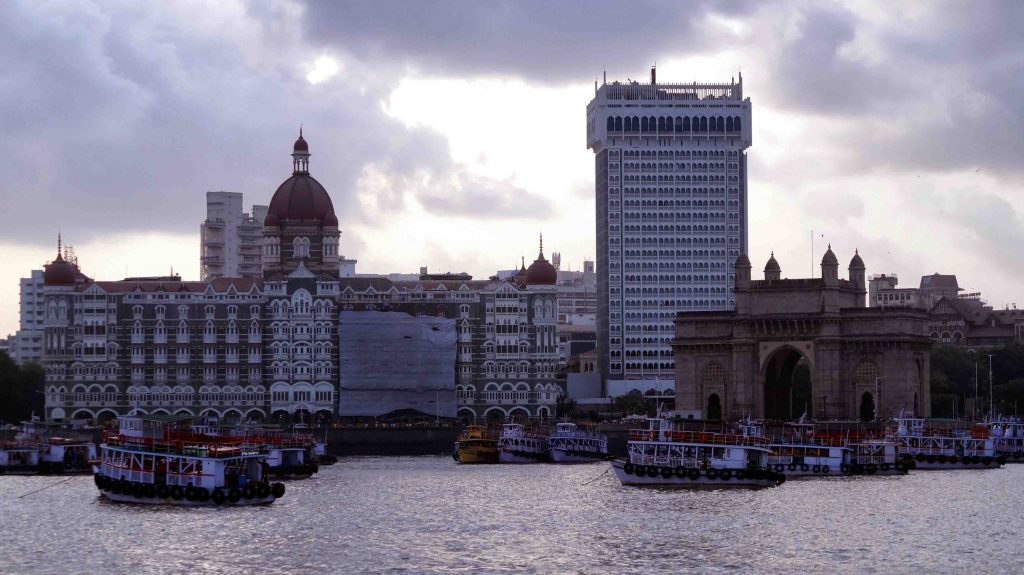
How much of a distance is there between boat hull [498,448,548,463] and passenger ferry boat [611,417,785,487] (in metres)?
35.8

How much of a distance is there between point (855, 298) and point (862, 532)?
86.3 m

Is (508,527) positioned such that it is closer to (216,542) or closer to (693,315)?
(216,542)

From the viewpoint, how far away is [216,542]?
8700cm

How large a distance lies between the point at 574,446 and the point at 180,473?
5739cm

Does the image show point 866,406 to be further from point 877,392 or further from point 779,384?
point 779,384

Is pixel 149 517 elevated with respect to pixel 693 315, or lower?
lower

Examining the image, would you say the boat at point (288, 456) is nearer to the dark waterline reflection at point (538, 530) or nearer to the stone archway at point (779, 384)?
the dark waterline reflection at point (538, 530)

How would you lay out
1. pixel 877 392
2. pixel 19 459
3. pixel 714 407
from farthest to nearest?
pixel 714 407 < pixel 877 392 < pixel 19 459

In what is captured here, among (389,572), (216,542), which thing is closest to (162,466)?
(216,542)

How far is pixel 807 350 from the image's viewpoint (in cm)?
17038

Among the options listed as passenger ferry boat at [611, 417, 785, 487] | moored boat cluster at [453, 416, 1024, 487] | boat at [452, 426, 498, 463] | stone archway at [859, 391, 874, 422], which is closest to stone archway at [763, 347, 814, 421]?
stone archway at [859, 391, 874, 422]

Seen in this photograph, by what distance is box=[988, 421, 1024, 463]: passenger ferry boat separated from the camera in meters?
154

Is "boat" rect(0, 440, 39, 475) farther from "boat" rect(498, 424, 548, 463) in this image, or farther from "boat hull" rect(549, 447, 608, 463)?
"boat hull" rect(549, 447, 608, 463)

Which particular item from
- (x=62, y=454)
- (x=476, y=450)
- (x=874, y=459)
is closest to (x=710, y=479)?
(x=874, y=459)
